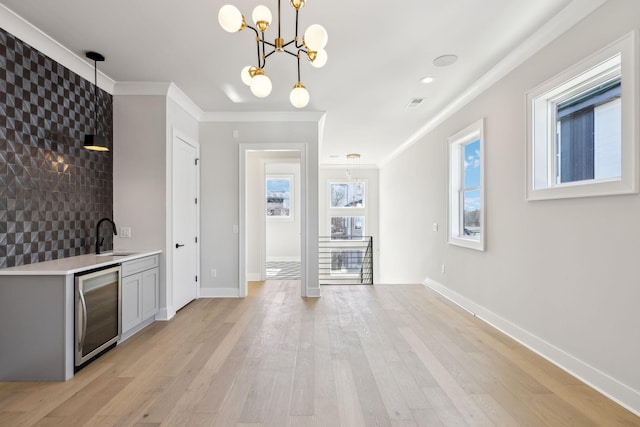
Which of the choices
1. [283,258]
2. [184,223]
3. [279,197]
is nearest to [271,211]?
[279,197]

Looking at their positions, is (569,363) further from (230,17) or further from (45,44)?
(45,44)

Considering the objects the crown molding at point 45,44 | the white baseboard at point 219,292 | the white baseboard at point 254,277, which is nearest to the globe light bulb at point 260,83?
the crown molding at point 45,44

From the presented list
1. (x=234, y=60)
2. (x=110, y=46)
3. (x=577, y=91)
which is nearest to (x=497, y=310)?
(x=577, y=91)

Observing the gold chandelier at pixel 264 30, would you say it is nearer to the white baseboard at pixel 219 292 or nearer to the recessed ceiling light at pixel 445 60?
the recessed ceiling light at pixel 445 60

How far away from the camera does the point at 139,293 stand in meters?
3.44

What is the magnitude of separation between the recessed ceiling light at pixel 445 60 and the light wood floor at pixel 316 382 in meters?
2.82

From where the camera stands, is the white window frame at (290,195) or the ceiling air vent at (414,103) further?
the white window frame at (290,195)

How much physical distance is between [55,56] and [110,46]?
1.68ft

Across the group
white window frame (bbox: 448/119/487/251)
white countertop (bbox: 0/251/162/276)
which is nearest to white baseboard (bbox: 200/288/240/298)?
white countertop (bbox: 0/251/162/276)

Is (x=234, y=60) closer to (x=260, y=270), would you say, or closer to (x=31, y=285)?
(x=31, y=285)

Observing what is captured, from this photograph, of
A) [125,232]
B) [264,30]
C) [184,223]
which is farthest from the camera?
[184,223]

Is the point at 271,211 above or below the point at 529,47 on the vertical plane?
below

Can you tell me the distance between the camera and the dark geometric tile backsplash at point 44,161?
8.50ft

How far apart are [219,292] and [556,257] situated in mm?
4238
